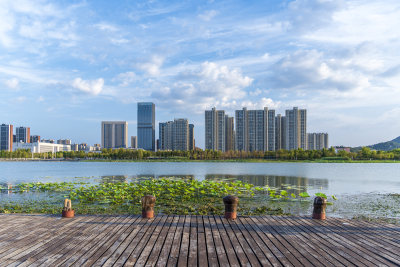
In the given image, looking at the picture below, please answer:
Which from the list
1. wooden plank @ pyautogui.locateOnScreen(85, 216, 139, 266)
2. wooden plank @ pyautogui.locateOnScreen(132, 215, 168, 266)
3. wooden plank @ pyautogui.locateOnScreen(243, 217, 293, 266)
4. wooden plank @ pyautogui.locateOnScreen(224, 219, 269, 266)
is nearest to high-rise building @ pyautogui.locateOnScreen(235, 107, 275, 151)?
wooden plank @ pyautogui.locateOnScreen(243, 217, 293, 266)

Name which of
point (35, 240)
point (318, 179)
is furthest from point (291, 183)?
point (35, 240)

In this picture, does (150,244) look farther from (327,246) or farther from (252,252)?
(327,246)

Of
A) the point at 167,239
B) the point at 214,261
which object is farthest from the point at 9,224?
the point at 214,261

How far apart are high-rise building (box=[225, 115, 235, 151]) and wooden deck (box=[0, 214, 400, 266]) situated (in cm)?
15422

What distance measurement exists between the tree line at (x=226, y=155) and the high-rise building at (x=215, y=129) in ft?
82.6

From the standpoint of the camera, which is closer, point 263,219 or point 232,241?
point 232,241

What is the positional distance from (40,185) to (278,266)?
75.6 feet

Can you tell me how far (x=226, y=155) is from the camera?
420ft

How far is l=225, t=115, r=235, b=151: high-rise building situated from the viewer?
162938mm

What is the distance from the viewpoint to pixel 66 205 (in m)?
8.91

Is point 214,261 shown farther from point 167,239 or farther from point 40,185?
point 40,185

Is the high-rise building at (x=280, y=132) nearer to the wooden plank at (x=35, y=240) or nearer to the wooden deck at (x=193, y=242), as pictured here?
the wooden deck at (x=193, y=242)

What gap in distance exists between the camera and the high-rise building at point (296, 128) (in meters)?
143

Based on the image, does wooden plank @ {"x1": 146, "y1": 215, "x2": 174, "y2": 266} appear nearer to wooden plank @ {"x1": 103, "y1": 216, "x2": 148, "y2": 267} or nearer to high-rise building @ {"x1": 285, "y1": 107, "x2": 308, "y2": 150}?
wooden plank @ {"x1": 103, "y1": 216, "x2": 148, "y2": 267}
